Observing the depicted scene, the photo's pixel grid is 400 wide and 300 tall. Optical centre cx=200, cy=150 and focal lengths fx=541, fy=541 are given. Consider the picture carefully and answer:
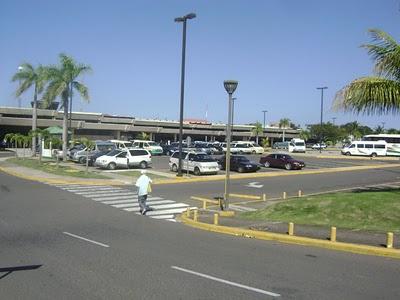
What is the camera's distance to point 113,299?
7.73 meters

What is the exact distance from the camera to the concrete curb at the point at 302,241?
1202cm

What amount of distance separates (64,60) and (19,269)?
43093mm

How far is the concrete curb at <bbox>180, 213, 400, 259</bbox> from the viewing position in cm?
1202

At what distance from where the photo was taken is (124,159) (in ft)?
145

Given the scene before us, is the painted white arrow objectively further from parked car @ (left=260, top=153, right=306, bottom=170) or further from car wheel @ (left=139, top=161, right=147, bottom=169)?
car wheel @ (left=139, top=161, right=147, bottom=169)

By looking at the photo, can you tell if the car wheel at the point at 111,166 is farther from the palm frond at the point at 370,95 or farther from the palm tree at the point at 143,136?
the palm tree at the point at 143,136

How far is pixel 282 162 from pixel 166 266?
3799 centimetres

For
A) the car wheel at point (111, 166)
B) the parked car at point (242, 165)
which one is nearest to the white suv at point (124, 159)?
the car wheel at point (111, 166)

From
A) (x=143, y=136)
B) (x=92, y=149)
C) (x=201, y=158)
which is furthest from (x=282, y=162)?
(x=143, y=136)

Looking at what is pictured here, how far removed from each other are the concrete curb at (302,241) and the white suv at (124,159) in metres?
27.3

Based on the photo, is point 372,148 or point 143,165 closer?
point 143,165

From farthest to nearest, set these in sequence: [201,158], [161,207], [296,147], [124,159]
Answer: [296,147], [124,159], [201,158], [161,207]

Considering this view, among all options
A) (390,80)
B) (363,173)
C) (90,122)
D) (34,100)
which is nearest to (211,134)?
(90,122)

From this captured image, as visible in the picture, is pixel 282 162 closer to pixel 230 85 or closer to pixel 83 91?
pixel 83 91
